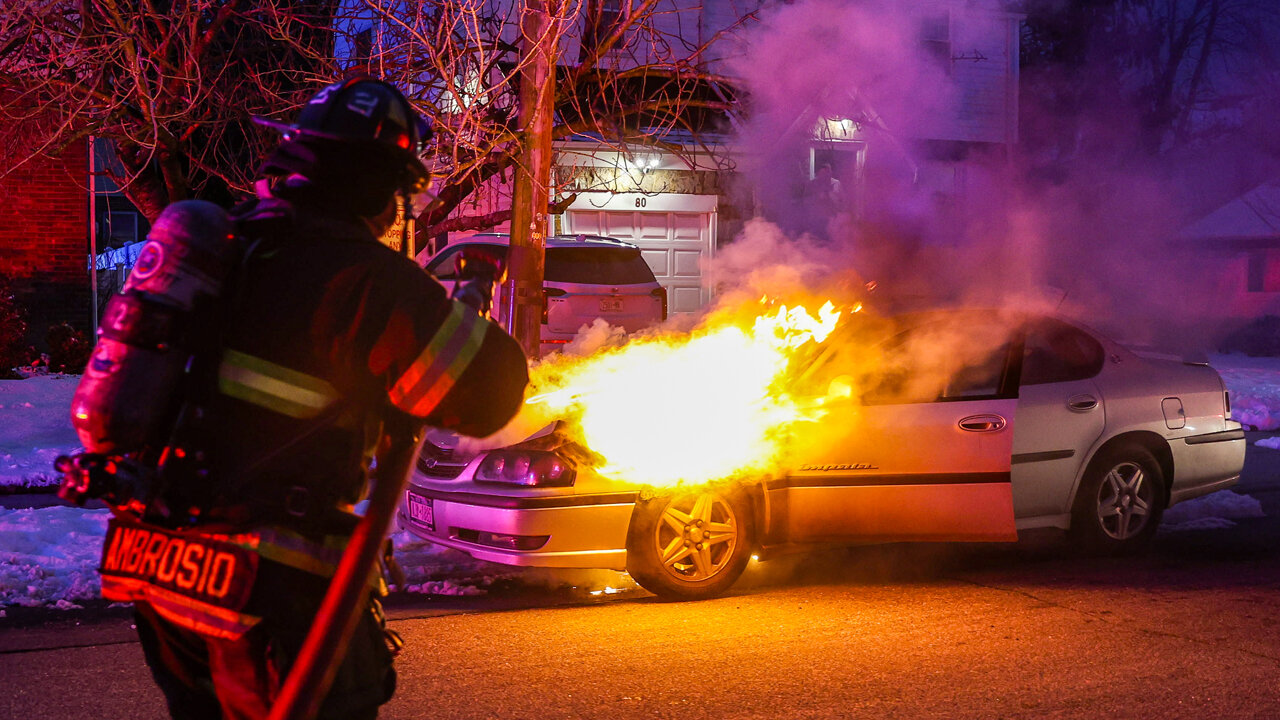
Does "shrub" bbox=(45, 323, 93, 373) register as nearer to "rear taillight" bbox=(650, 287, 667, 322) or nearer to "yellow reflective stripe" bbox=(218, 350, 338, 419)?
"rear taillight" bbox=(650, 287, 667, 322)

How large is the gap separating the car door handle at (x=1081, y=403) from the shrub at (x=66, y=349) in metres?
12.4

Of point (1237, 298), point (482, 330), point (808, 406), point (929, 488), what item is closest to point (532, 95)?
point (808, 406)

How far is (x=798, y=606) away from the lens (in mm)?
6059

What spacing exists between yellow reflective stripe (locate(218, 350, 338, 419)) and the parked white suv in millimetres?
10703

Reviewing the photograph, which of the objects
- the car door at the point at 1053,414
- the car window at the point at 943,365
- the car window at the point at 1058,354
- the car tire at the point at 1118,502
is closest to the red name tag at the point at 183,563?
the car window at the point at 943,365

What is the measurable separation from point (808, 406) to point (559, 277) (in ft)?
24.9

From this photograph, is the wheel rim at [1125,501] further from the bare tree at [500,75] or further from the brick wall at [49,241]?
the brick wall at [49,241]

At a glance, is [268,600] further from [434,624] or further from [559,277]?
[559,277]

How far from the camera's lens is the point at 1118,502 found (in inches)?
286

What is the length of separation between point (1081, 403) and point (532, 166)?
4.24m

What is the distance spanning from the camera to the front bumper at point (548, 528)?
5883 millimetres

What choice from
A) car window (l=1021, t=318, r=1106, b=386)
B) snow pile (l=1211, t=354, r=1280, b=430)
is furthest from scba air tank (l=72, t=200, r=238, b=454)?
snow pile (l=1211, t=354, r=1280, b=430)

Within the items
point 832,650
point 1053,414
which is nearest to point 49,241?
point 1053,414

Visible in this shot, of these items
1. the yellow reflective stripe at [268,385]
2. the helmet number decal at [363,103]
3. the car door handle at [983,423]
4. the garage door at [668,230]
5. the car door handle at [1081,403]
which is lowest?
the car door handle at [983,423]
